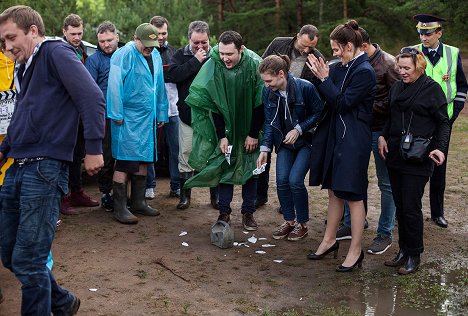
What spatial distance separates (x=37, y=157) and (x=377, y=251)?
11.5ft

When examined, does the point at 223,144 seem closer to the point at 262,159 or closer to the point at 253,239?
the point at 262,159

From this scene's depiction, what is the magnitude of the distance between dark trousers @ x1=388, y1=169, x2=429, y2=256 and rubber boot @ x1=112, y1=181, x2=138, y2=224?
9.38ft

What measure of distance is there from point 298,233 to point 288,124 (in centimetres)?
112

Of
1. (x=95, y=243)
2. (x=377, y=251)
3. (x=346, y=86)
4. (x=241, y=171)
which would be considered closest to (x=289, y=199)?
(x=241, y=171)

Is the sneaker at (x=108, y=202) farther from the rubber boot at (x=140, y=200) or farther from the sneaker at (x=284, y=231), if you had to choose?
the sneaker at (x=284, y=231)

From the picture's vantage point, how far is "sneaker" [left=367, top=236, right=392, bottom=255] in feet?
21.1

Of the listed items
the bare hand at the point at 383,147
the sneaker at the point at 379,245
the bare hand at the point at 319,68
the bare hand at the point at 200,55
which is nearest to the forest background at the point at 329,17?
the bare hand at the point at 200,55

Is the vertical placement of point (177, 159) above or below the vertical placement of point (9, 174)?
below

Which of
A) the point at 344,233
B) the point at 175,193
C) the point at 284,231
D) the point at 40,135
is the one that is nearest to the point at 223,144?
the point at 284,231

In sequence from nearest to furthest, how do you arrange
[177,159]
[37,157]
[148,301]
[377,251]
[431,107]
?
[37,157], [148,301], [431,107], [377,251], [177,159]

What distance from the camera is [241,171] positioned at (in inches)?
270

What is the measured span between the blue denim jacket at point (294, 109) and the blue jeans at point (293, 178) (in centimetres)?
13

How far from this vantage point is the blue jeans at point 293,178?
6.53 meters

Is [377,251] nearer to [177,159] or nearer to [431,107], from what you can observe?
[431,107]
